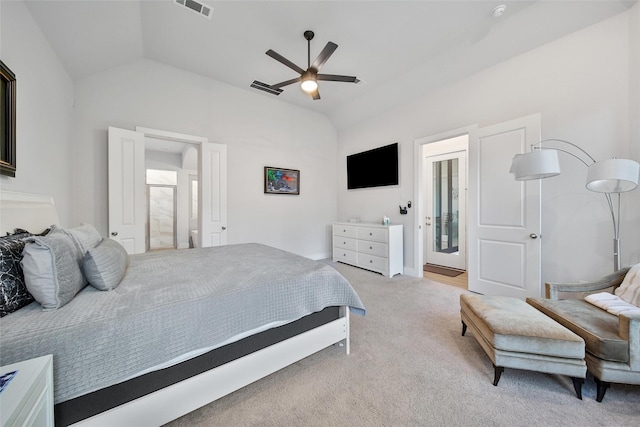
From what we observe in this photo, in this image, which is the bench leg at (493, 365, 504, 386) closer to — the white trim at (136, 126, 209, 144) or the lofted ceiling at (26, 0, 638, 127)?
the lofted ceiling at (26, 0, 638, 127)

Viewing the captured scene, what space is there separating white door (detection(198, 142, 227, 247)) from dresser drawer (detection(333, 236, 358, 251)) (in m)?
2.16

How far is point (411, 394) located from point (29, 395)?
1.73 meters

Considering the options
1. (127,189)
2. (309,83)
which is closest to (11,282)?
(127,189)

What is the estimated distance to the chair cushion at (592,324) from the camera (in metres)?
1.34

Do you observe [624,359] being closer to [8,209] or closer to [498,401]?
[498,401]

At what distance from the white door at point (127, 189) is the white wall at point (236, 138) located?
23 cm

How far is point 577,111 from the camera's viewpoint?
2.45 metres

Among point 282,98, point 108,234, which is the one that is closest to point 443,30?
point 282,98

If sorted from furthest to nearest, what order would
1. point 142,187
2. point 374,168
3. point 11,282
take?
point 374,168
point 142,187
point 11,282

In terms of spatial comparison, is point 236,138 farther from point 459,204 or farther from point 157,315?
point 459,204

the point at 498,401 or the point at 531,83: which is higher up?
the point at 531,83

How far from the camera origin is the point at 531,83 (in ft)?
8.95

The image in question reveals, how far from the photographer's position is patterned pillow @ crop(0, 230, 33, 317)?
1.01 metres

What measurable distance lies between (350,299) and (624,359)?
5.15 feet
